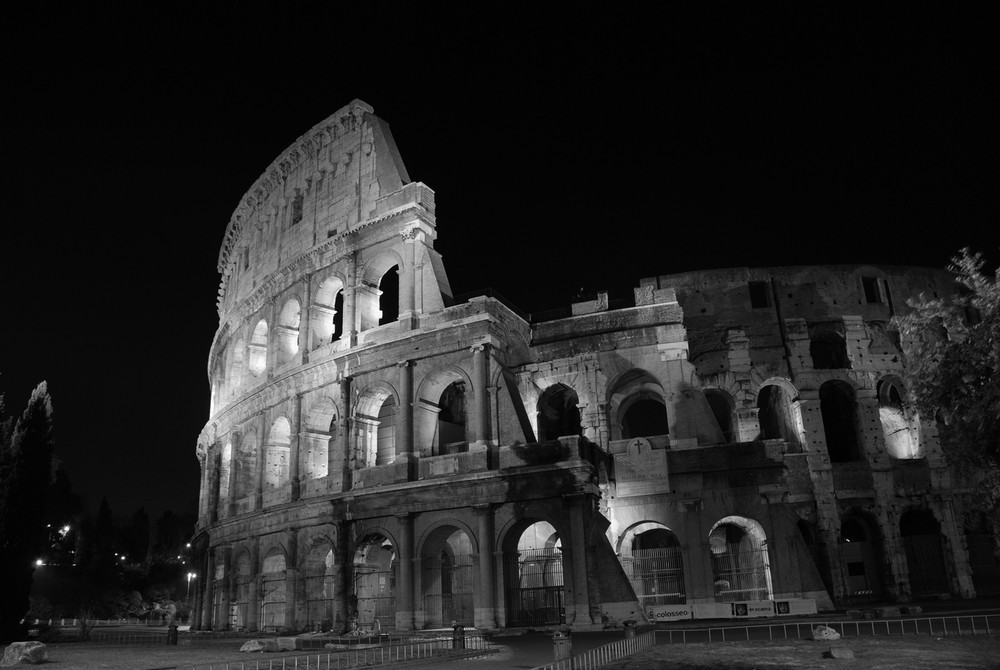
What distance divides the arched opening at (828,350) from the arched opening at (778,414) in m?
1.77

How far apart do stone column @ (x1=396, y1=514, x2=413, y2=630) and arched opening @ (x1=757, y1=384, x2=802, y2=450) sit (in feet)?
41.6

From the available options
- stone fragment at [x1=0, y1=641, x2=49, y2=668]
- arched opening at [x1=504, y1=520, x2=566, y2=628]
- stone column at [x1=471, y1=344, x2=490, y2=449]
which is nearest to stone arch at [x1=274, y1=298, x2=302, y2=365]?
stone column at [x1=471, y1=344, x2=490, y2=449]

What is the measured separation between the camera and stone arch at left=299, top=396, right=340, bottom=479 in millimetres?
26328

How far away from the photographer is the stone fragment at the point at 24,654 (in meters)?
13.7

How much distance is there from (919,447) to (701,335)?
8.28 meters

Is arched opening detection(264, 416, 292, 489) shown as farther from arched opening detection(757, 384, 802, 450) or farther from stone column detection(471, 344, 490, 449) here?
arched opening detection(757, 384, 802, 450)

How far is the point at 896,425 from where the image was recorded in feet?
88.8

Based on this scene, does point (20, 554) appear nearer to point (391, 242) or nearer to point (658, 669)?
point (391, 242)

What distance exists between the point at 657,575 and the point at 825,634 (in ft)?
30.2

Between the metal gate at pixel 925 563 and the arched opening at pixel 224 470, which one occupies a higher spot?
the arched opening at pixel 224 470

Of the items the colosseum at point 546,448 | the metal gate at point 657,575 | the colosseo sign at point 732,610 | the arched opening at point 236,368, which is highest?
the arched opening at point 236,368

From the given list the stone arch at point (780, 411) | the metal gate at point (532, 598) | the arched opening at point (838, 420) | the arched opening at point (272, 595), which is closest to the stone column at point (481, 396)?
the metal gate at point (532, 598)

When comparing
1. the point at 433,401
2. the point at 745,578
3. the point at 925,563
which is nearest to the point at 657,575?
the point at 745,578

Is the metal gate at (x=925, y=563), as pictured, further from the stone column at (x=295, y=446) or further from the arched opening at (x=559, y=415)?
the stone column at (x=295, y=446)
